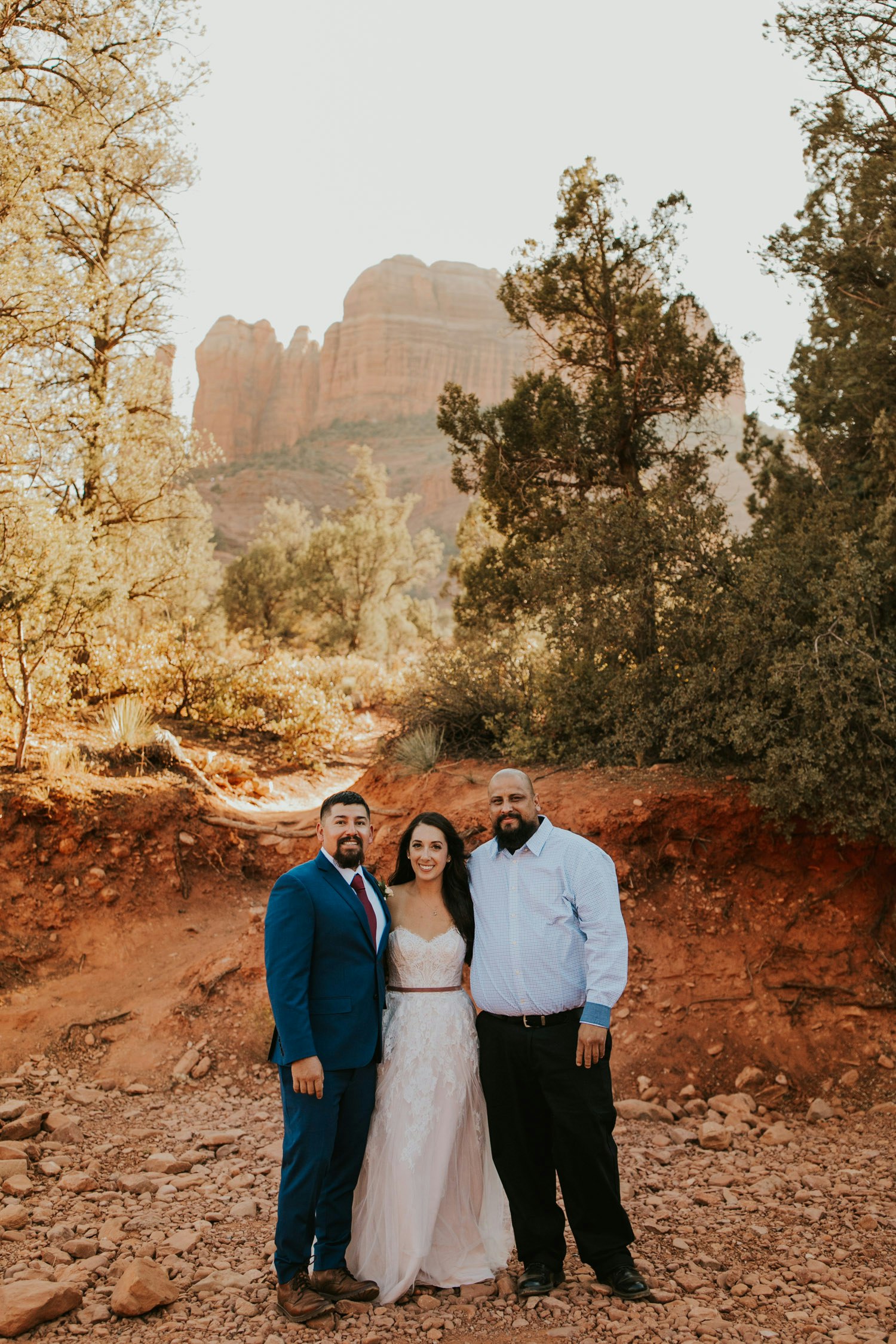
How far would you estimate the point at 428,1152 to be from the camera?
148 inches

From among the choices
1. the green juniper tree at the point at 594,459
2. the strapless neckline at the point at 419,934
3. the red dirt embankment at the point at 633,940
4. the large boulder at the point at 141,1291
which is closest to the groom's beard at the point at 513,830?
the strapless neckline at the point at 419,934

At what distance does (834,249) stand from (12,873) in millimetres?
9909

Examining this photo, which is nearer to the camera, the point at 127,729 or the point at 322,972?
the point at 322,972

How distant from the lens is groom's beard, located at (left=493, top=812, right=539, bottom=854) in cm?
398

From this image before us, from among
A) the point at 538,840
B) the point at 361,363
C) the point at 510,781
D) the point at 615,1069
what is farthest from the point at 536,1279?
the point at 361,363

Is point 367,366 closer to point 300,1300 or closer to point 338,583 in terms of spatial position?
point 338,583

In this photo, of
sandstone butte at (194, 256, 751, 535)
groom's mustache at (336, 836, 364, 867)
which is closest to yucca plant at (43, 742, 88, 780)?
groom's mustache at (336, 836, 364, 867)

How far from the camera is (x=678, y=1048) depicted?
22.3ft

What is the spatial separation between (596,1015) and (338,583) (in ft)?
79.7

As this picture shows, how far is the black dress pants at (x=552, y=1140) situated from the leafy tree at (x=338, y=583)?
22.7 meters

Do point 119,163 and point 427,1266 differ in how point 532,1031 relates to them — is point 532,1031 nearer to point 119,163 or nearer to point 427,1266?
point 427,1266

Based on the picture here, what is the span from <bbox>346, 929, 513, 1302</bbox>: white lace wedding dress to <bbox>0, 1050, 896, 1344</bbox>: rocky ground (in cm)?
16

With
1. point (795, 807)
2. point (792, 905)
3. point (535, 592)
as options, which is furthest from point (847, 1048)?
point (535, 592)

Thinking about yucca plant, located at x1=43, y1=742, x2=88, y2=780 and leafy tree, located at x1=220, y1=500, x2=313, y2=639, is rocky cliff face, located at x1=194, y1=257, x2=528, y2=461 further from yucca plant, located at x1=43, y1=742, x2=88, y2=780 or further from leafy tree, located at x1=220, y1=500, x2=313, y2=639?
yucca plant, located at x1=43, y1=742, x2=88, y2=780
